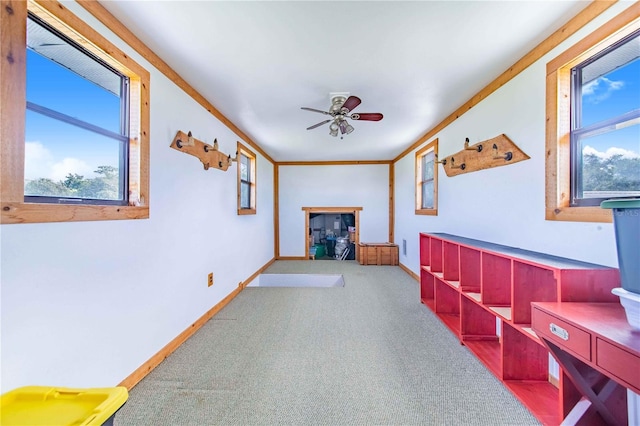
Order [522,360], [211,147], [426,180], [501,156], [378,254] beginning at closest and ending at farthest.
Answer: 1. [522,360]
2. [501,156]
3. [211,147]
4. [426,180]
5. [378,254]

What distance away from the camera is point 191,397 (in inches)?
66.2

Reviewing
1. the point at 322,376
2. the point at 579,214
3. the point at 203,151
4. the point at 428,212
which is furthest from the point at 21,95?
the point at 428,212

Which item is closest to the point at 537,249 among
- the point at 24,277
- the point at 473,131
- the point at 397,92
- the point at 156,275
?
the point at 473,131

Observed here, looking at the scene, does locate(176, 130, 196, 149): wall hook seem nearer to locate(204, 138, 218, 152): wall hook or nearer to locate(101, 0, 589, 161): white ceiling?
locate(204, 138, 218, 152): wall hook

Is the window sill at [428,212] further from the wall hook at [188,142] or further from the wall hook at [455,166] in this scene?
the wall hook at [188,142]

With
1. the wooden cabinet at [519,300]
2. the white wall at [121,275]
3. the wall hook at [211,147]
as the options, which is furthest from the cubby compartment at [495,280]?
the wall hook at [211,147]

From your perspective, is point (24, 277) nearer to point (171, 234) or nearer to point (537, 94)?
point (171, 234)

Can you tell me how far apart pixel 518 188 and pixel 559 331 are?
1345mm

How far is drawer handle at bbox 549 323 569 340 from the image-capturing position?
45.3 inches

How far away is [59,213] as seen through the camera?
1.31m

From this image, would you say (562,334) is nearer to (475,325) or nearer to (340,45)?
(475,325)

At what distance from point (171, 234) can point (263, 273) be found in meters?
3.06

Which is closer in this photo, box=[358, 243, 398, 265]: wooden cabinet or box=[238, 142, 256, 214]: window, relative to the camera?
box=[238, 142, 256, 214]: window

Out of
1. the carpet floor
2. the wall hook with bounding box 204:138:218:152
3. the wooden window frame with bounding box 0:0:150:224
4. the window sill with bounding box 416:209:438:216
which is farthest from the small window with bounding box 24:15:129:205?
the window sill with bounding box 416:209:438:216
